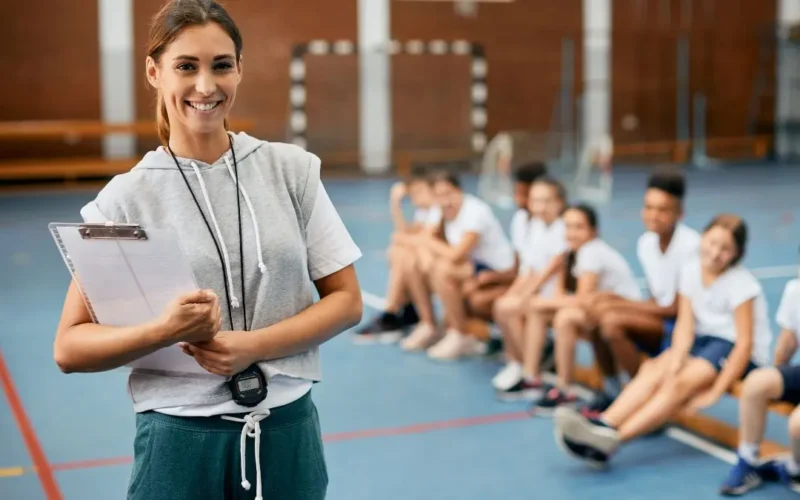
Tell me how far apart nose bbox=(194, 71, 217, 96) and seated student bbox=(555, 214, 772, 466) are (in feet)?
7.67

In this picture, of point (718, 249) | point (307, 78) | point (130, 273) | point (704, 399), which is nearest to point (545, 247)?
point (718, 249)

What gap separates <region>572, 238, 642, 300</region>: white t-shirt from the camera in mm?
4227

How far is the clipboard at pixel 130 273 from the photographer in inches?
48.9

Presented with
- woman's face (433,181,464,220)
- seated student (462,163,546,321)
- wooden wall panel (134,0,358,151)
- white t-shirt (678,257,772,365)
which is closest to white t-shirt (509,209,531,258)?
seated student (462,163,546,321)

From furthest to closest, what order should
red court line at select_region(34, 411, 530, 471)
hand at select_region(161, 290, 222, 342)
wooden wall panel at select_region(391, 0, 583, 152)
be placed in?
wooden wall panel at select_region(391, 0, 583, 152)
red court line at select_region(34, 411, 530, 471)
hand at select_region(161, 290, 222, 342)

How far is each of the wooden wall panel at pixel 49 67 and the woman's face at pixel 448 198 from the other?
9315 millimetres

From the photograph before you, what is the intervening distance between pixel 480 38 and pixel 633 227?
6.62 m

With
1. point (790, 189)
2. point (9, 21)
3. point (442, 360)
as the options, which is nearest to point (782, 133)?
point (790, 189)

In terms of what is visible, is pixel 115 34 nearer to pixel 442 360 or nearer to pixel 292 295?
pixel 442 360

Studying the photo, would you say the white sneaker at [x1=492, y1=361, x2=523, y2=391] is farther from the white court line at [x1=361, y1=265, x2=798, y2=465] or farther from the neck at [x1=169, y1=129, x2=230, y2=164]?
the neck at [x1=169, y1=129, x2=230, y2=164]

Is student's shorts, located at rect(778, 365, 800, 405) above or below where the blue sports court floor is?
above

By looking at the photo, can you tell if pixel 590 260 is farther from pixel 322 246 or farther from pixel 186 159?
pixel 186 159

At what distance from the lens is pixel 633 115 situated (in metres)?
16.2

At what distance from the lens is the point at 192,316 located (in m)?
1.22
